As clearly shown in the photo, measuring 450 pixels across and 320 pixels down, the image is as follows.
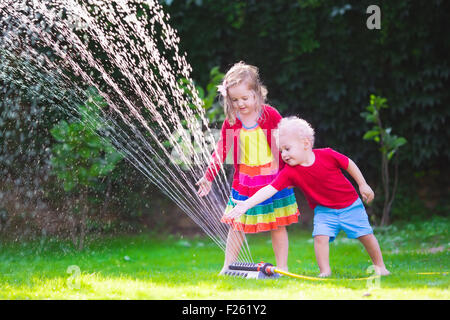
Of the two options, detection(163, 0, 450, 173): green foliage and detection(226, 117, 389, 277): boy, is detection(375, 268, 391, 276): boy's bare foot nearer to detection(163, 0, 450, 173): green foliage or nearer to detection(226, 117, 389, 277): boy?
detection(226, 117, 389, 277): boy

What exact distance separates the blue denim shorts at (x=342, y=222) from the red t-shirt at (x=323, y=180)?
4cm

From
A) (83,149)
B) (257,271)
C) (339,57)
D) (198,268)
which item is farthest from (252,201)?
(339,57)

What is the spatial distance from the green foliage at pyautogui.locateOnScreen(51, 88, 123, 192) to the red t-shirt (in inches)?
91.7

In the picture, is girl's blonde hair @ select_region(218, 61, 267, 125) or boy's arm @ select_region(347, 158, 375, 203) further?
girl's blonde hair @ select_region(218, 61, 267, 125)

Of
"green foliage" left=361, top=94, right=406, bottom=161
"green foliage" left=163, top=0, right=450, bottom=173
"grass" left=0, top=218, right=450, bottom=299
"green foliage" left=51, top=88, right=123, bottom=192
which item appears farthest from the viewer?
"green foliage" left=163, top=0, right=450, bottom=173

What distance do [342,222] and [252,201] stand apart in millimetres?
630

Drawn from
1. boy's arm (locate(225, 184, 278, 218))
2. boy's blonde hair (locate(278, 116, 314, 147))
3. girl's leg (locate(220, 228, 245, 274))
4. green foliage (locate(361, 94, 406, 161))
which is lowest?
girl's leg (locate(220, 228, 245, 274))

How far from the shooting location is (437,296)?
9.43 ft

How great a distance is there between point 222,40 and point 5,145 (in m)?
3.02

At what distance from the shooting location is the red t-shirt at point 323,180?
12.1 ft

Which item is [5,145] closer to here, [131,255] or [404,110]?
[131,255]

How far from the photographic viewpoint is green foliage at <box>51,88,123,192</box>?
549 cm

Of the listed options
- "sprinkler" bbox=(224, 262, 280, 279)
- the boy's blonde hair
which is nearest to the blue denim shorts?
"sprinkler" bbox=(224, 262, 280, 279)

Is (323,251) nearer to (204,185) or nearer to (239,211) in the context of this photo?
(239,211)
